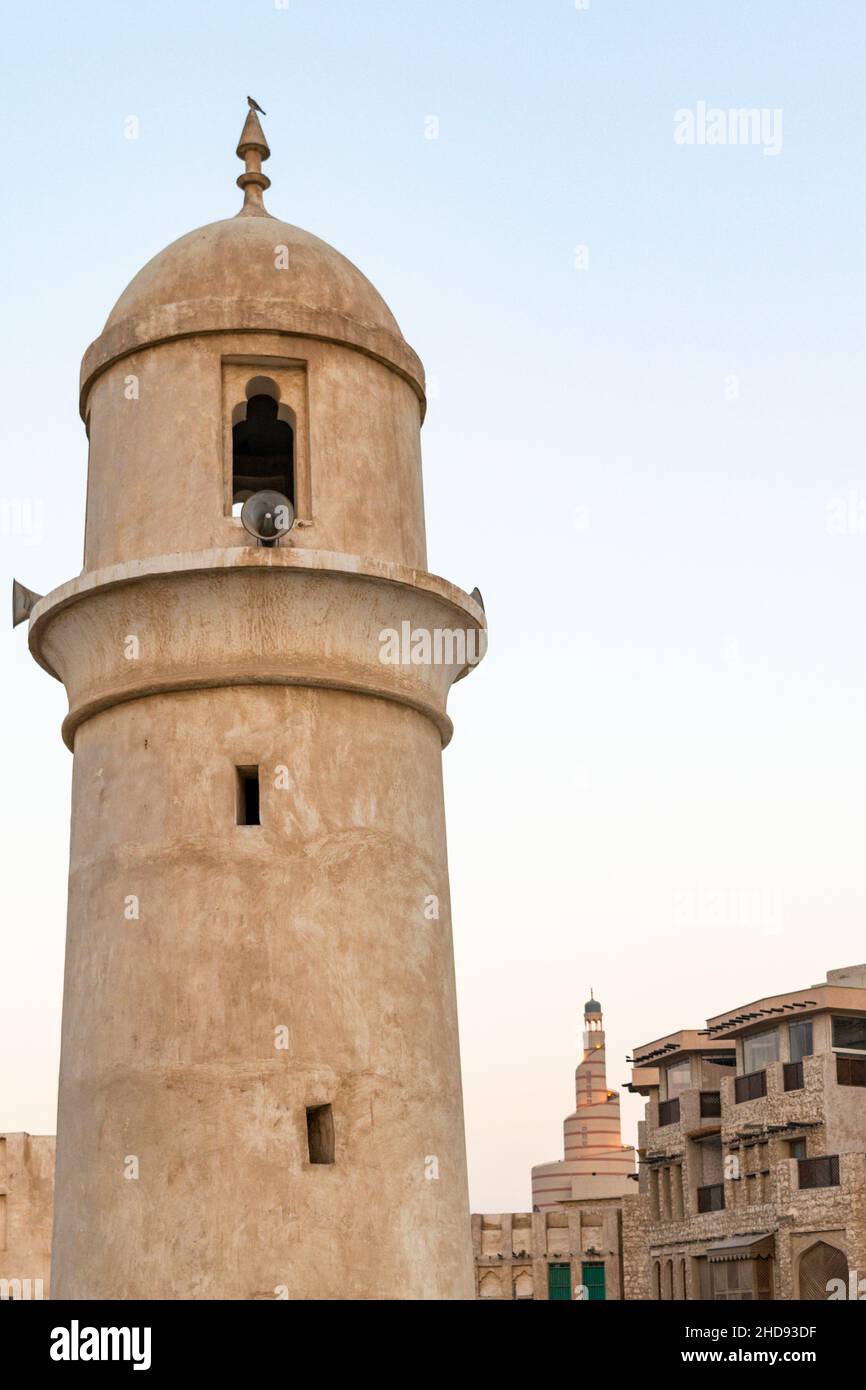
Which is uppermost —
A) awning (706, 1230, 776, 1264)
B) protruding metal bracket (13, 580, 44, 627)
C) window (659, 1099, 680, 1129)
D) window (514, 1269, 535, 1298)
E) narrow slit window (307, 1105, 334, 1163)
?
protruding metal bracket (13, 580, 44, 627)

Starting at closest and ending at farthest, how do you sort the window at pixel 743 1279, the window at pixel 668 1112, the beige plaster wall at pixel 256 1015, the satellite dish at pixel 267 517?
the beige plaster wall at pixel 256 1015 < the satellite dish at pixel 267 517 < the window at pixel 743 1279 < the window at pixel 668 1112

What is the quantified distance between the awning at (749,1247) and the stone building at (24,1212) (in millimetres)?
34970

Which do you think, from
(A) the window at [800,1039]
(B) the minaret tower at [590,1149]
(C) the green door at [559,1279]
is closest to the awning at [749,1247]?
(A) the window at [800,1039]

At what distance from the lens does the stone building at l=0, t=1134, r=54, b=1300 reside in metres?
28.4

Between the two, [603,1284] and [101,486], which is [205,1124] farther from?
[603,1284]

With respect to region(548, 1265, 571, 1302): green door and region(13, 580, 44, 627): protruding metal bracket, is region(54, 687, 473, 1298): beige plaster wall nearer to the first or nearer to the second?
region(13, 580, 44, 627): protruding metal bracket

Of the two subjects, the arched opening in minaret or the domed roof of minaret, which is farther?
the arched opening in minaret

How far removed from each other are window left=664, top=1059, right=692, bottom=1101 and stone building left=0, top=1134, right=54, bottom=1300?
134ft

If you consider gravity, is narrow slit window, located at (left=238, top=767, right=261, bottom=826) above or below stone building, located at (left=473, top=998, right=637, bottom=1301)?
above

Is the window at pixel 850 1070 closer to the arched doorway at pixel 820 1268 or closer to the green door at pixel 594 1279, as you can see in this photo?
the arched doorway at pixel 820 1268

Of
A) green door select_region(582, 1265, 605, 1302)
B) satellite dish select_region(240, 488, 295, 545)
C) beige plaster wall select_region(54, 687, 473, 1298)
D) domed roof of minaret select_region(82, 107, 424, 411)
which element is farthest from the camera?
green door select_region(582, 1265, 605, 1302)

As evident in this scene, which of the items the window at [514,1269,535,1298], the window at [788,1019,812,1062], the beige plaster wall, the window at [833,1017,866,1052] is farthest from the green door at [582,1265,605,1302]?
the beige plaster wall

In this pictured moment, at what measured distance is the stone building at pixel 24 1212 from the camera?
2836 cm
